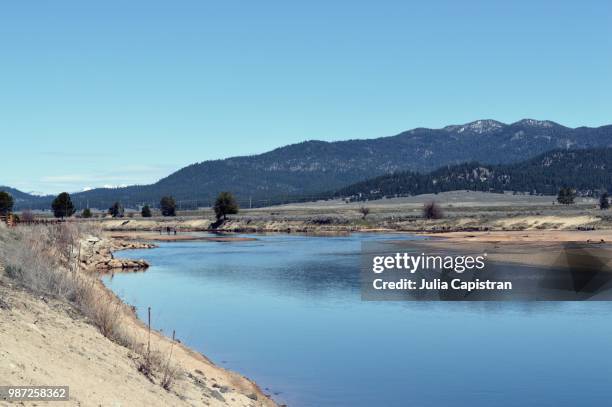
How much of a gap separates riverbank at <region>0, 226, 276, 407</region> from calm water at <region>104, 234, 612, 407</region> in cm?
276

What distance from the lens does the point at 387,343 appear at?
92.9 ft

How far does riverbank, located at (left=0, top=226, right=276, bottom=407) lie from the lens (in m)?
13.0

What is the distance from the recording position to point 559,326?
1249 inches

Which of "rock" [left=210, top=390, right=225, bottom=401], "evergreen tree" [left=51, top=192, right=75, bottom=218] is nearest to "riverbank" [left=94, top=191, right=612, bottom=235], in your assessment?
"evergreen tree" [left=51, top=192, right=75, bottom=218]

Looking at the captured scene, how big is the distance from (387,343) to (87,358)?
15.6m

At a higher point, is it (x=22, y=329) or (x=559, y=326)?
(x=22, y=329)

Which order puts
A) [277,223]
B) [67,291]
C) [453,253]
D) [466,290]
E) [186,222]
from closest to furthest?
1. [67,291]
2. [466,290]
3. [453,253]
4. [277,223]
5. [186,222]

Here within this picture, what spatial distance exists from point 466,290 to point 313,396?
2582 centimetres

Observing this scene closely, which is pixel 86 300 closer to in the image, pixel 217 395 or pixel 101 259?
pixel 217 395

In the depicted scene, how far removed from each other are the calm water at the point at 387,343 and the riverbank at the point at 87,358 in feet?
9.05

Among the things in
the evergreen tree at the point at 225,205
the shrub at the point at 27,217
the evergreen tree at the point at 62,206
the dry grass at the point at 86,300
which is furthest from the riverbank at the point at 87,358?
the evergreen tree at the point at 225,205

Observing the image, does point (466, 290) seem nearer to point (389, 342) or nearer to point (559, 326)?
point (559, 326)

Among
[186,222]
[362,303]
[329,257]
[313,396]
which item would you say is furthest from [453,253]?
[186,222]

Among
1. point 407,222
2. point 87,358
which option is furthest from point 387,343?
point 407,222
